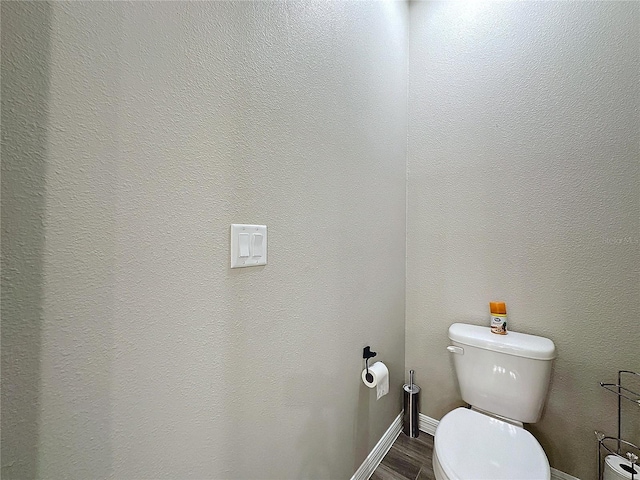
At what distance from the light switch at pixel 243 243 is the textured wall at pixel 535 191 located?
3.78 feet

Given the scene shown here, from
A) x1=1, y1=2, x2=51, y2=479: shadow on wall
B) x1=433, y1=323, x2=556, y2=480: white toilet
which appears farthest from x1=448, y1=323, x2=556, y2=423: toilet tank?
x1=1, y1=2, x2=51, y2=479: shadow on wall

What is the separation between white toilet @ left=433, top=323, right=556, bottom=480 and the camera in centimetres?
88

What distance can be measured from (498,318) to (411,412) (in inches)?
28.9

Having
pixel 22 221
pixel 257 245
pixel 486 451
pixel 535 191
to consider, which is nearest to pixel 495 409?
pixel 486 451

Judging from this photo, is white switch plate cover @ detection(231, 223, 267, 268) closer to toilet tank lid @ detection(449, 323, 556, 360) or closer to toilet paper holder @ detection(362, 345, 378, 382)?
toilet paper holder @ detection(362, 345, 378, 382)

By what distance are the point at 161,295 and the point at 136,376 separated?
16 cm

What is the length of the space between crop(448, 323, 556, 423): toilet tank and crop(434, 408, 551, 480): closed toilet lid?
13 centimetres

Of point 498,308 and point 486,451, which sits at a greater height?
point 498,308

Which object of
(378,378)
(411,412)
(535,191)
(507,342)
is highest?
(535,191)

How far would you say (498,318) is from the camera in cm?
127

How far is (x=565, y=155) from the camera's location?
1211mm

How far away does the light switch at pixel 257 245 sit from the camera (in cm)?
73

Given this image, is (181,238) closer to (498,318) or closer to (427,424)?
(498,318)

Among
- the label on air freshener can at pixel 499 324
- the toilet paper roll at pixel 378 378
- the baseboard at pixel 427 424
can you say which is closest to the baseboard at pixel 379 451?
the baseboard at pixel 427 424
